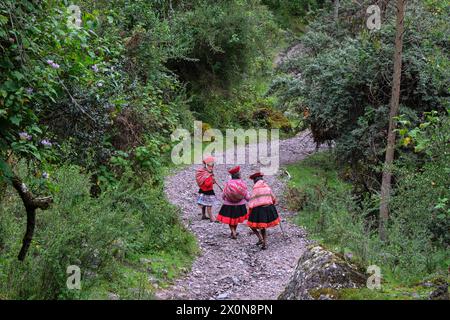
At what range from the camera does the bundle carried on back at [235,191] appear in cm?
1224

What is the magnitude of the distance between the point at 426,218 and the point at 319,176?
31.4ft

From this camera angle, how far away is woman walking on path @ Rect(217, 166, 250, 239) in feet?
40.2

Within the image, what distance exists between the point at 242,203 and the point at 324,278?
627 cm

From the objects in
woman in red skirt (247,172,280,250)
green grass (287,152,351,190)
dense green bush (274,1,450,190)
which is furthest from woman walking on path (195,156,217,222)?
green grass (287,152,351,190)

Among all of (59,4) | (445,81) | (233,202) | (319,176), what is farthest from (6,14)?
(319,176)

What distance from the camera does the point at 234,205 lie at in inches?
486

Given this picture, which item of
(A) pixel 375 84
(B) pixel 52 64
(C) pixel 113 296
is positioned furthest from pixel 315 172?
(B) pixel 52 64

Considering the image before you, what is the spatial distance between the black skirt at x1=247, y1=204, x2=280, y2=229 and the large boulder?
4.85m

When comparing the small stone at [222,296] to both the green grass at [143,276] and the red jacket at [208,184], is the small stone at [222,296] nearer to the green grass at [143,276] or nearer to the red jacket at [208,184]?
the green grass at [143,276]

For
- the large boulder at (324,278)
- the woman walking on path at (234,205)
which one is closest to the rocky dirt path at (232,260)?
the woman walking on path at (234,205)

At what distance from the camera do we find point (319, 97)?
57.9 ft

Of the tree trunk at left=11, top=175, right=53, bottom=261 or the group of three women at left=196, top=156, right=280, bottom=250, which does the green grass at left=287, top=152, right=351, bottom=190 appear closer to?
the group of three women at left=196, top=156, right=280, bottom=250
